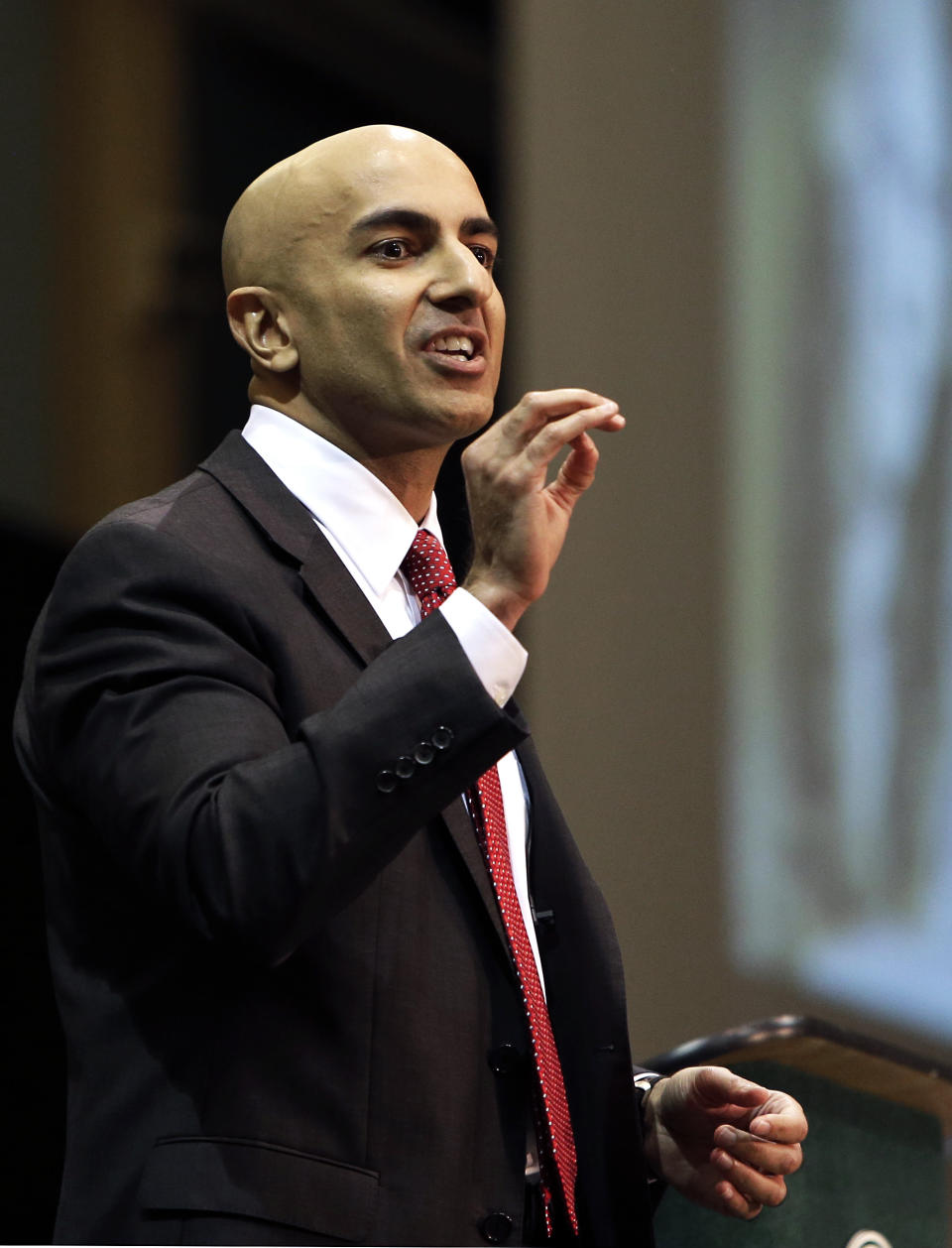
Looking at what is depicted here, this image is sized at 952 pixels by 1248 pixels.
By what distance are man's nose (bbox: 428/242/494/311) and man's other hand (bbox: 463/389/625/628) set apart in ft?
0.87

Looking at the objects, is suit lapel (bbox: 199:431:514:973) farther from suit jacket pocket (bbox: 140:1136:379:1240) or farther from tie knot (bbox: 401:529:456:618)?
suit jacket pocket (bbox: 140:1136:379:1240)

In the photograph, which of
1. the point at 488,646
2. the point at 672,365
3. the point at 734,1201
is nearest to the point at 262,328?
the point at 488,646

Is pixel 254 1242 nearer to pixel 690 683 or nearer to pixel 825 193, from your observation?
pixel 690 683

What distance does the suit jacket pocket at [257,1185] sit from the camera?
1.34 meters

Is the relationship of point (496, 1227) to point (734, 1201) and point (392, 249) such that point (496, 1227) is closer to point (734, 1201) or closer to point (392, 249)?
point (734, 1201)

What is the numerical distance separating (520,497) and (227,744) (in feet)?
0.95

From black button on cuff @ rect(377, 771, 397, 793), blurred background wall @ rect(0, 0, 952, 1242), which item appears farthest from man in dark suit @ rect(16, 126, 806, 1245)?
blurred background wall @ rect(0, 0, 952, 1242)

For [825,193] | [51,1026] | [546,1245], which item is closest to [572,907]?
[546,1245]

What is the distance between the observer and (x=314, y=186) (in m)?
1.75

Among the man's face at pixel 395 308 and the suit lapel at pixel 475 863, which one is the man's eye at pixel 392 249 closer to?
the man's face at pixel 395 308

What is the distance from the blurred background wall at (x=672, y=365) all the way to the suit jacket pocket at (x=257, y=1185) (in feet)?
6.78

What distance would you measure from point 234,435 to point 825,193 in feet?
7.40

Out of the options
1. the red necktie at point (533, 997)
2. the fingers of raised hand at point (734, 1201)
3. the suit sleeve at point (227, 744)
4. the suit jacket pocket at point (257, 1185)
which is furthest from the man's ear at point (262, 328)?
the fingers of raised hand at point (734, 1201)

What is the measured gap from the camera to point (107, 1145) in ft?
4.67
